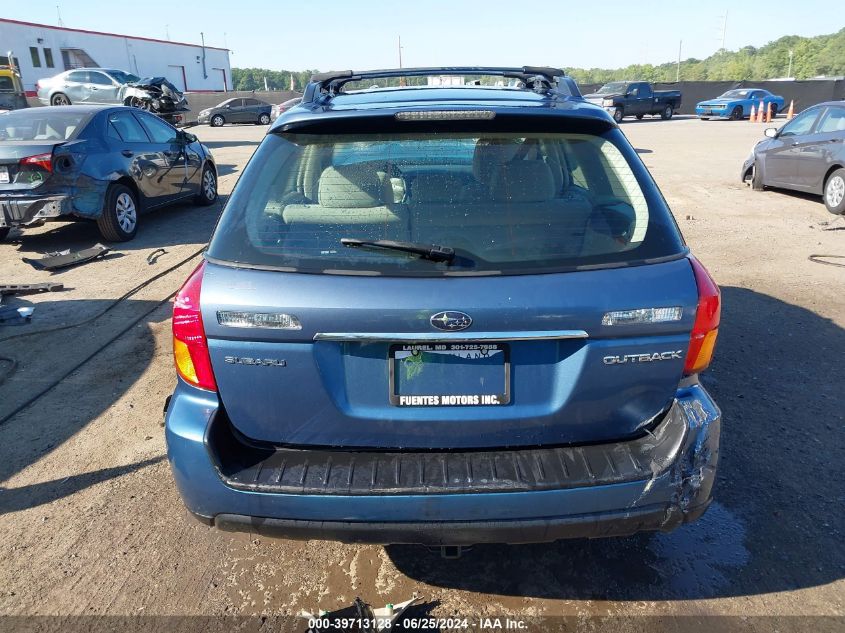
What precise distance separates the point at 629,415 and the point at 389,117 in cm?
139

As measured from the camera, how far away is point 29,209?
7414 millimetres

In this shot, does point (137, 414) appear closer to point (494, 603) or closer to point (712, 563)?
point (494, 603)

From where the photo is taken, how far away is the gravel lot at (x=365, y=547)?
8.48 ft

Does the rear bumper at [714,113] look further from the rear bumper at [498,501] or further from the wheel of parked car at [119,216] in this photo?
the rear bumper at [498,501]

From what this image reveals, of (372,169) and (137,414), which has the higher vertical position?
(372,169)

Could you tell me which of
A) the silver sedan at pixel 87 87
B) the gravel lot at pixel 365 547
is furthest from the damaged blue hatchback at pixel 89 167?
the silver sedan at pixel 87 87

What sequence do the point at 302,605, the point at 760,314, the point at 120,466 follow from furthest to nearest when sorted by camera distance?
the point at 760,314
the point at 120,466
the point at 302,605

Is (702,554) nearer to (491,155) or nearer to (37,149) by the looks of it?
(491,155)

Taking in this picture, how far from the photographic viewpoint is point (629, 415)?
88.0 inches

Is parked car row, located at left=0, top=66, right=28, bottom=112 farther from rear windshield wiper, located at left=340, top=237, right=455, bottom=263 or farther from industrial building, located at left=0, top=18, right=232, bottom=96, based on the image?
rear windshield wiper, located at left=340, top=237, right=455, bottom=263

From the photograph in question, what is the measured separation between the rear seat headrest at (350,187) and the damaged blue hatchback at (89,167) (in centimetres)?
636

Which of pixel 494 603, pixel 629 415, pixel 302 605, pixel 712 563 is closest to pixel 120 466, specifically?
pixel 302 605

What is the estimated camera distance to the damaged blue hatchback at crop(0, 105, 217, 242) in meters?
7.42

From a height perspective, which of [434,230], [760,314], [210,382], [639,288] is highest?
[434,230]
